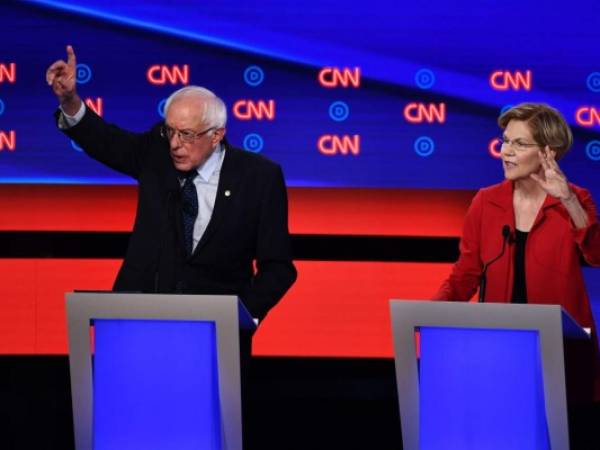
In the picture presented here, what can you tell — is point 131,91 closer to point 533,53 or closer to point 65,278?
point 65,278

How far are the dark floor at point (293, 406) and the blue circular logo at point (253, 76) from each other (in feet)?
4.69

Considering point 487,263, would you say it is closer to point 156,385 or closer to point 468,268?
point 468,268

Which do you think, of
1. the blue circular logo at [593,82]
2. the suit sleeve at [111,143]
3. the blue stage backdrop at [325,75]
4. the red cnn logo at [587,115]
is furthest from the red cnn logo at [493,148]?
the suit sleeve at [111,143]

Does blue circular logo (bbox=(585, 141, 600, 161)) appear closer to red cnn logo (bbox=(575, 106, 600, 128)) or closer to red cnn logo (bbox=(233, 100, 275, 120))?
red cnn logo (bbox=(575, 106, 600, 128))

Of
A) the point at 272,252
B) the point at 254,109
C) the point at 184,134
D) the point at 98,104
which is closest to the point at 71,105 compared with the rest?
the point at 184,134

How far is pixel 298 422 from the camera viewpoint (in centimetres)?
505

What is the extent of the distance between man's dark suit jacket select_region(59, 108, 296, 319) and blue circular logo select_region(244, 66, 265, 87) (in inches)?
55.2

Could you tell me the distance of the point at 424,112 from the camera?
5297mm

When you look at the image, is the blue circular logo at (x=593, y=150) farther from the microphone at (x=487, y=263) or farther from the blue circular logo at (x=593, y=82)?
the microphone at (x=487, y=263)

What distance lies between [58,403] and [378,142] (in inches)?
76.7

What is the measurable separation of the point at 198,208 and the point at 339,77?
5.59ft

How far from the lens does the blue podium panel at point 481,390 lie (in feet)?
9.78

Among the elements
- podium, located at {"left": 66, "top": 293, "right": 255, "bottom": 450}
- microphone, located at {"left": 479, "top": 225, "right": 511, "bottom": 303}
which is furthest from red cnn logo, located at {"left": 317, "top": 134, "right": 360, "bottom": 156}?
podium, located at {"left": 66, "top": 293, "right": 255, "bottom": 450}

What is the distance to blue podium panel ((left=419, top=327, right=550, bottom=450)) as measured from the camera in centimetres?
298
